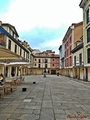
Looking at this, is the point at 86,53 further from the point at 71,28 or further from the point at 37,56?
the point at 37,56

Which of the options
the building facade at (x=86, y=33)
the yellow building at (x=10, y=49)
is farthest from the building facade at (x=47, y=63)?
the building facade at (x=86, y=33)

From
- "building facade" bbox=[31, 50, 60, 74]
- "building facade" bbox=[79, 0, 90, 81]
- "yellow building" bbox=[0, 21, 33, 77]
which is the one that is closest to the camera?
"yellow building" bbox=[0, 21, 33, 77]

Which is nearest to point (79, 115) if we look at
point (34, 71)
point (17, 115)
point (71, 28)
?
point (17, 115)

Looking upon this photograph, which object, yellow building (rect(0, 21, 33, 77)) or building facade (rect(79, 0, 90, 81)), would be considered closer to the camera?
yellow building (rect(0, 21, 33, 77))

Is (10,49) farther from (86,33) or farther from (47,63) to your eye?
(47,63)

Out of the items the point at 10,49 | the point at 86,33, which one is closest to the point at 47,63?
the point at 10,49

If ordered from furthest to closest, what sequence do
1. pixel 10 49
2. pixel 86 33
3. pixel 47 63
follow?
1. pixel 47 63
2. pixel 10 49
3. pixel 86 33

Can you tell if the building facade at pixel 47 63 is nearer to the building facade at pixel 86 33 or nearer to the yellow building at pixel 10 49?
the yellow building at pixel 10 49

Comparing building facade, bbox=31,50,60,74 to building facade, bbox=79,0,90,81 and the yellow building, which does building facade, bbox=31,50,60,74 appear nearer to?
the yellow building

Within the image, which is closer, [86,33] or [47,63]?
[86,33]

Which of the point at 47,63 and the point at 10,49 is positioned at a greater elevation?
the point at 10,49

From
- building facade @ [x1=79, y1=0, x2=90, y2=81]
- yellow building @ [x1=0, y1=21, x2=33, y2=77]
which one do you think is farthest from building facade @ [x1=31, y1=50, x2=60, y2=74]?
building facade @ [x1=79, y1=0, x2=90, y2=81]

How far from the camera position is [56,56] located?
81000mm

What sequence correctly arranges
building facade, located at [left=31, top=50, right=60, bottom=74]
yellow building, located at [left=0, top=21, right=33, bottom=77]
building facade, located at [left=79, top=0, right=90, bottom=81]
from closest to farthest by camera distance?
yellow building, located at [left=0, top=21, right=33, bottom=77] → building facade, located at [left=79, top=0, right=90, bottom=81] → building facade, located at [left=31, top=50, right=60, bottom=74]
